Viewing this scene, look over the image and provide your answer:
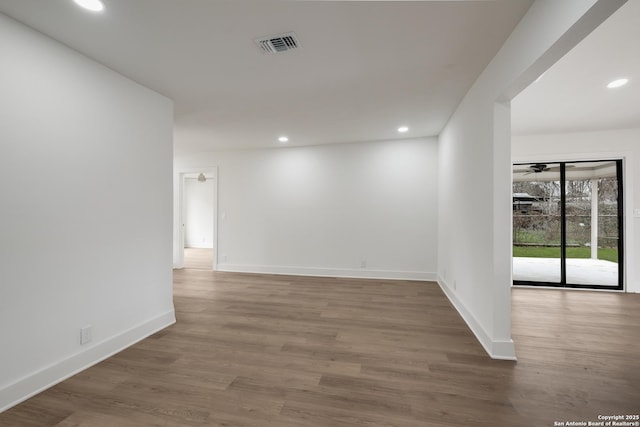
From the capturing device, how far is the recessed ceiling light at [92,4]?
1706 millimetres

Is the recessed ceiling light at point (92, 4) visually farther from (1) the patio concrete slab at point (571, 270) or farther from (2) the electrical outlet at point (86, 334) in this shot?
(1) the patio concrete slab at point (571, 270)

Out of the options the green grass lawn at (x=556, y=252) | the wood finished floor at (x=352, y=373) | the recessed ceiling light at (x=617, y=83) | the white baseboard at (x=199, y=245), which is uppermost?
the recessed ceiling light at (x=617, y=83)

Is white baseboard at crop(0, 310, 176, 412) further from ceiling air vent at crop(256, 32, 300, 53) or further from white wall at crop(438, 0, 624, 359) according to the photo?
white wall at crop(438, 0, 624, 359)

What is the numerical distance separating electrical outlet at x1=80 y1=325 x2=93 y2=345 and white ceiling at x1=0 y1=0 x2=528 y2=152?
2.31 meters

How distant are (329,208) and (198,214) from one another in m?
6.58

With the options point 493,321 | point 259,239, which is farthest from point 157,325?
point 493,321

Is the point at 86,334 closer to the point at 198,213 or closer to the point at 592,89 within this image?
→ the point at 592,89

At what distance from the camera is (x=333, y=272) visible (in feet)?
17.8

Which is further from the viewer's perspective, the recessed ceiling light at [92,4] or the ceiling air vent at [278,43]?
the ceiling air vent at [278,43]

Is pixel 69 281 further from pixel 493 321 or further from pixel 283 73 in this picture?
pixel 493 321

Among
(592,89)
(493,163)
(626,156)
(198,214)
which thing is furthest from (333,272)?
(198,214)

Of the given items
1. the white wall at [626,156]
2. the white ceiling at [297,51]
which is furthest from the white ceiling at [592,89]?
the white ceiling at [297,51]

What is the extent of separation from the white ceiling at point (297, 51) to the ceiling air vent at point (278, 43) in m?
0.05

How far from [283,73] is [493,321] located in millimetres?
2963
